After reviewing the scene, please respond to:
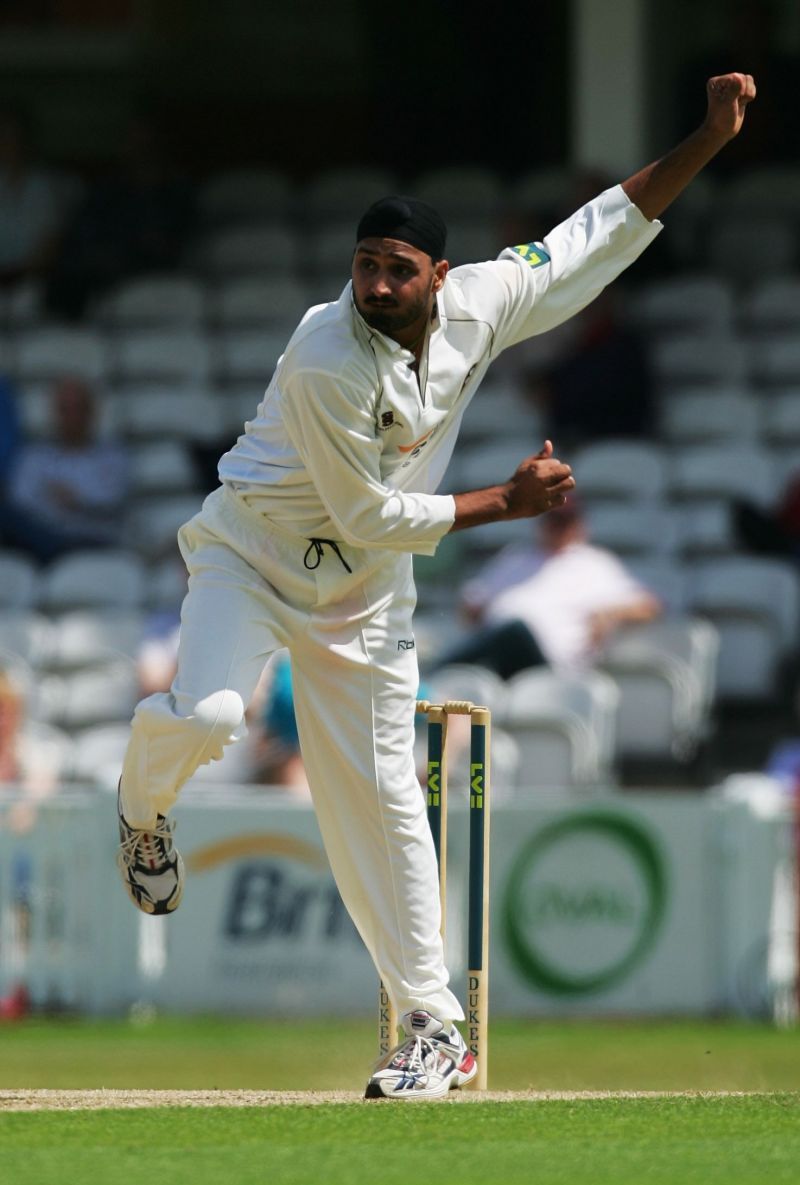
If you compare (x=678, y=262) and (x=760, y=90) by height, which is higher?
(x=760, y=90)

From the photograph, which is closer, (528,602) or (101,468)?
(528,602)

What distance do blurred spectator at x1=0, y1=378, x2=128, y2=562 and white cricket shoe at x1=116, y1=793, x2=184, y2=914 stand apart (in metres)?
5.64

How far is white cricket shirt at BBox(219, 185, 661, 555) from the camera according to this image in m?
4.51

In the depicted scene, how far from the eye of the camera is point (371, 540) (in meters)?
4.57

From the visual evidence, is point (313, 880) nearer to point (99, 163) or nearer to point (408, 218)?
point (408, 218)

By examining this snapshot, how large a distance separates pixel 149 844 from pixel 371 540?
829 millimetres

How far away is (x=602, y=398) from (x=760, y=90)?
264 cm

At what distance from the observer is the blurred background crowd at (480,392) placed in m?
9.04

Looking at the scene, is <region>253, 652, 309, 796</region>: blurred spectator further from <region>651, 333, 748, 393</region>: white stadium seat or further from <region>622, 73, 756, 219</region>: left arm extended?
<region>622, 73, 756, 219</region>: left arm extended

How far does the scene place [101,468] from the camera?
414 inches

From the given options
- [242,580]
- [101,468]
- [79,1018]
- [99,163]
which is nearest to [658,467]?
[101,468]

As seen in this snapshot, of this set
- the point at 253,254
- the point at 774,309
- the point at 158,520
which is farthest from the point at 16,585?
the point at 774,309

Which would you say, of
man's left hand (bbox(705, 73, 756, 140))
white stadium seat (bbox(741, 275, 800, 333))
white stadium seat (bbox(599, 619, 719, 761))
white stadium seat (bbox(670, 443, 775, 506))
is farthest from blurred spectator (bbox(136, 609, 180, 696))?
man's left hand (bbox(705, 73, 756, 140))

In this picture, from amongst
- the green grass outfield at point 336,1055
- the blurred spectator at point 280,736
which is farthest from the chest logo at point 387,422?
the blurred spectator at point 280,736
